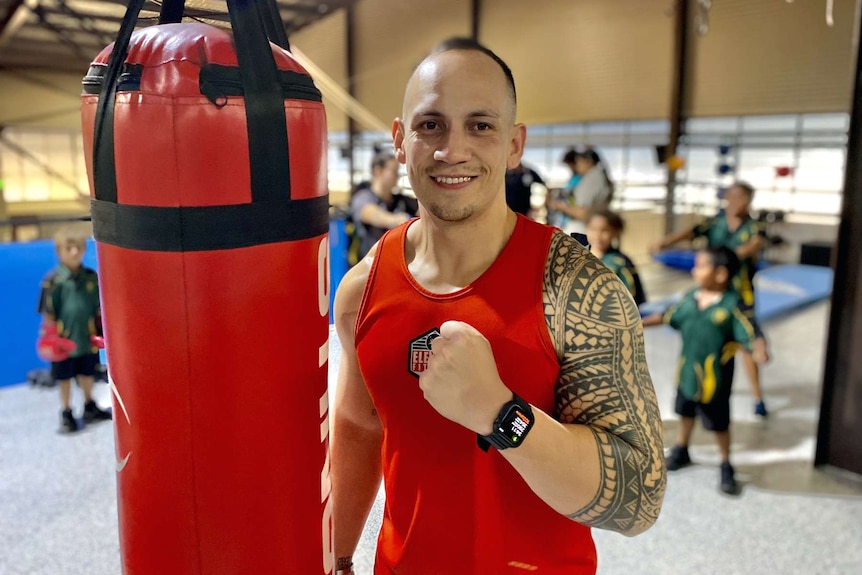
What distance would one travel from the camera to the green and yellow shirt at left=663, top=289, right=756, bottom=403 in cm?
306

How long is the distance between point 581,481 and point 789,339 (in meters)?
5.30

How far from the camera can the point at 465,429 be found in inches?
42.7

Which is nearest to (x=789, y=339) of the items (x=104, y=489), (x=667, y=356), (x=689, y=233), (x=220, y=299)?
(x=667, y=356)

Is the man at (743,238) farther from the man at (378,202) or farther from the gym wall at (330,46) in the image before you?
the gym wall at (330,46)

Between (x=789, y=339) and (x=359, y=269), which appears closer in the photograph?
(x=359, y=269)

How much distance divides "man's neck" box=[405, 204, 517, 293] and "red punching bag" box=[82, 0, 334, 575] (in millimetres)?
192

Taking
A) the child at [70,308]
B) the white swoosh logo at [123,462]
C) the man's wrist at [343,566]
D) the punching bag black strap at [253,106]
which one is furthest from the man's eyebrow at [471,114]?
the child at [70,308]

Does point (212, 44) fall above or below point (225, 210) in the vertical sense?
above

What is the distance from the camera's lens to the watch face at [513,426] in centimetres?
89

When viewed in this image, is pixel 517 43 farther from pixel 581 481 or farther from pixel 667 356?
pixel 581 481

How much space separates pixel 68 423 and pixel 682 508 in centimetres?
316

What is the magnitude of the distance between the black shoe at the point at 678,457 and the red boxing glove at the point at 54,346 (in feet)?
10.4

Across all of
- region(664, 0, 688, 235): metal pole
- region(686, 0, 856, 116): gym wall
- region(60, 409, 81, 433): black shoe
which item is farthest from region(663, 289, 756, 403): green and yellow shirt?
region(664, 0, 688, 235): metal pole

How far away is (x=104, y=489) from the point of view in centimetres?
300
